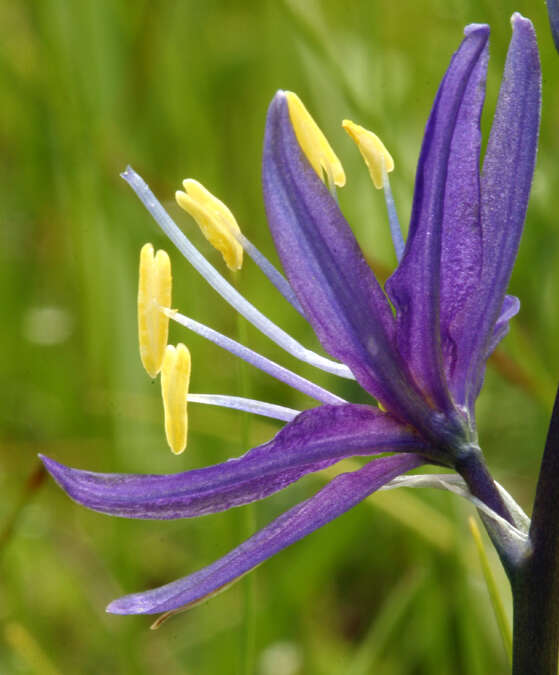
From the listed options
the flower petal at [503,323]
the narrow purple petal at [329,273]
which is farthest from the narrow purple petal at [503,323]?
the narrow purple petal at [329,273]

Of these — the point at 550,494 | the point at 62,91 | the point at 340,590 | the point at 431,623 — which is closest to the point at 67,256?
the point at 62,91

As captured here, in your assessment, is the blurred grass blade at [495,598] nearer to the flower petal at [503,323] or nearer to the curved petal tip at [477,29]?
Answer: the flower petal at [503,323]

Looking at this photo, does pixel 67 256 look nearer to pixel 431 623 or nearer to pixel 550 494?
pixel 431 623

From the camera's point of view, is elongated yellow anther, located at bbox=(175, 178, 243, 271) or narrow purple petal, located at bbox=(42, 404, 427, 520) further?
elongated yellow anther, located at bbox=(175, 178, 243, 271)

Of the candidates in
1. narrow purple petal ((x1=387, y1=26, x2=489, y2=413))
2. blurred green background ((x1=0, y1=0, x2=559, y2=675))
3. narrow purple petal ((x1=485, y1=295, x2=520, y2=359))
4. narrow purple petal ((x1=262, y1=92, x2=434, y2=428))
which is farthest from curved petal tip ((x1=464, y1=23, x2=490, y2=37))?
blurred green background ((x1=0, y1=0, x2=559, y2=675))

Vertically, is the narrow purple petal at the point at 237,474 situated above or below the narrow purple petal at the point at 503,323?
below

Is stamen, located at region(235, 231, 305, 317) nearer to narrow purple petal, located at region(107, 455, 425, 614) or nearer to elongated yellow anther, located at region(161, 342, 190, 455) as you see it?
elongated yellow anther, located at region(161, 342, 190, 455)
